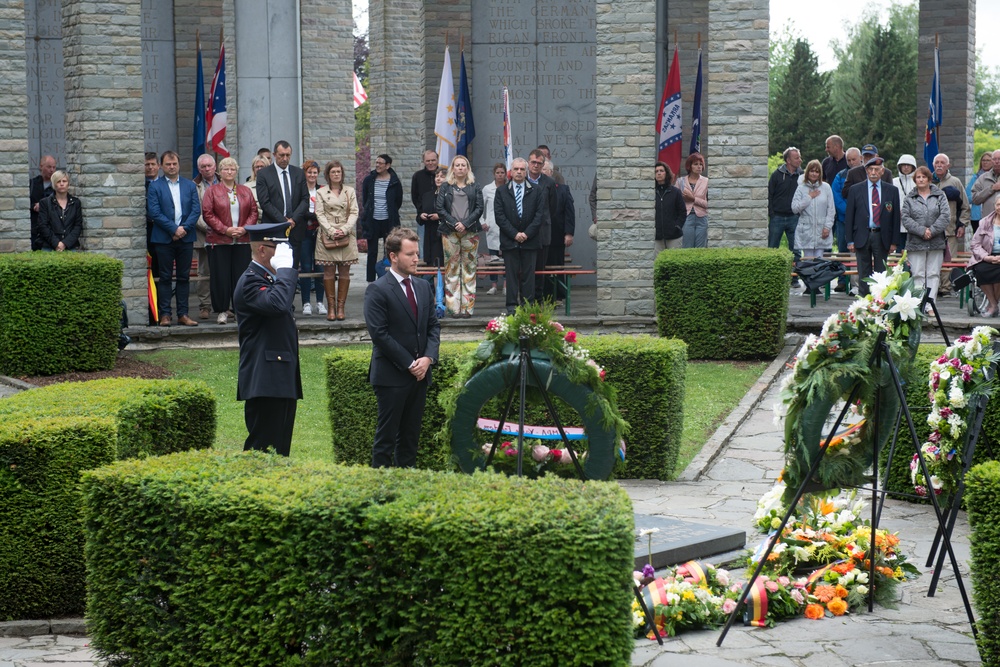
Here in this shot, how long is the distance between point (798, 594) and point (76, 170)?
11.8 m

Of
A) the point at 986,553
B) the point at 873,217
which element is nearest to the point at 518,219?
the point at 873,217

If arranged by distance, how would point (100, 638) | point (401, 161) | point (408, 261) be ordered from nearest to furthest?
point (100, 638)
point (408, 261)
point (401, 161)

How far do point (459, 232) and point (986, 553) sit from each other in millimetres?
11380

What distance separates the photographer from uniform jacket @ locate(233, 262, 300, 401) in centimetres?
884

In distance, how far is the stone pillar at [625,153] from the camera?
17047mm

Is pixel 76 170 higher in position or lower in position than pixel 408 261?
higher

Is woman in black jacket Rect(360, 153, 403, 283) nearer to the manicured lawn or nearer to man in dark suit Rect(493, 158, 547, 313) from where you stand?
man in dark suit Rect(493, 158, 547, 313)

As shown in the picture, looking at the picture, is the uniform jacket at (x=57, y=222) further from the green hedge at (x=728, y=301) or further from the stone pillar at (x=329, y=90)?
the stone pillar at (x=329, y=90)

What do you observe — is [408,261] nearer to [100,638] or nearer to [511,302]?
[100,638]

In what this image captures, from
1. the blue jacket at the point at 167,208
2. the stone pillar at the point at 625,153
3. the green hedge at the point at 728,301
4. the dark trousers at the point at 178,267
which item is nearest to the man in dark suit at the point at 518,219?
the stone pillar at the point at 625,153

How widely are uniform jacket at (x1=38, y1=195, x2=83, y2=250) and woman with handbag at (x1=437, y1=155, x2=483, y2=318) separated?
4.41m

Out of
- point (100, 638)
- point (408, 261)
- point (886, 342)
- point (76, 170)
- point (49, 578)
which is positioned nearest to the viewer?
point (100, 638)

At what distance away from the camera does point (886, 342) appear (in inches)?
281

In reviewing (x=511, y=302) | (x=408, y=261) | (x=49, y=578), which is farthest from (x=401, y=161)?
(x=49, y=578)
